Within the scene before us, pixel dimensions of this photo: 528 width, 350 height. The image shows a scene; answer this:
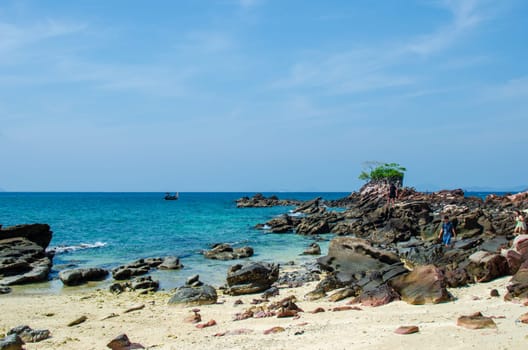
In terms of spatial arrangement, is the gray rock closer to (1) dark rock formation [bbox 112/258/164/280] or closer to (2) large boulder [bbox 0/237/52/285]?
(1) dark rock formation [bbox 112/258/164/280]

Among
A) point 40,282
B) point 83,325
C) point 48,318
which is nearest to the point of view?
point 83,325

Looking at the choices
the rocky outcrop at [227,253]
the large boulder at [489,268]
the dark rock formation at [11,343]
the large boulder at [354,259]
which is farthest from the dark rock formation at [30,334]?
the rocky outcrop at [227,253]

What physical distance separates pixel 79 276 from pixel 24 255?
5.98 metres

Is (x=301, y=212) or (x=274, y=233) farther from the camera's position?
(x=301, y=212)

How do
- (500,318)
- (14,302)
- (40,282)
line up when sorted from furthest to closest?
1. (40,282)
2. (14,302)
3. (500,318)

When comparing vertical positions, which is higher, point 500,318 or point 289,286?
point 500,318

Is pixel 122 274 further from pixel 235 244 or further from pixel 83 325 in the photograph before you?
pixel 235 244

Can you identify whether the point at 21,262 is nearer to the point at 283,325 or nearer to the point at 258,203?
the point at 283,325

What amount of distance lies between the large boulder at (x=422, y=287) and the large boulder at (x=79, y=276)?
1434 cm

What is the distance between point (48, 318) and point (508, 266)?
1467 centimetres

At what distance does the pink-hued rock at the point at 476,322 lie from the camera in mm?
9234

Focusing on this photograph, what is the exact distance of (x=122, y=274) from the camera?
22141 millimetres

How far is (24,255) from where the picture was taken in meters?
24.9

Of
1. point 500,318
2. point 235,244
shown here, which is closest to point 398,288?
point 500,318
